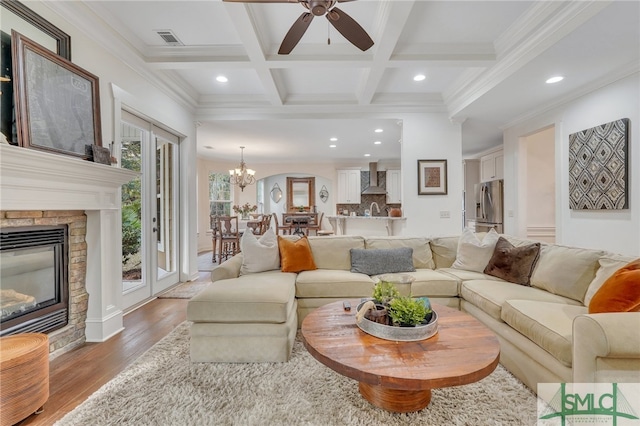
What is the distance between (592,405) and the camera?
144 centimetres

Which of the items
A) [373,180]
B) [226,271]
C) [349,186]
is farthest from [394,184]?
[226,271]

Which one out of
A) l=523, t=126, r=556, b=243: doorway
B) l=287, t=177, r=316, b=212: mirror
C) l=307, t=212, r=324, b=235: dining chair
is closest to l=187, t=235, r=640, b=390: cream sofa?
l=523, t=126, r=556, b=243: doorway

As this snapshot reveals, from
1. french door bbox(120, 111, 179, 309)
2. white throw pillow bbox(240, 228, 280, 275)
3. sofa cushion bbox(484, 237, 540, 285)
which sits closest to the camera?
sofa cushion bbox(484, 237, 540, 285)

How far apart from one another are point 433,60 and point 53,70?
3486 millimetres

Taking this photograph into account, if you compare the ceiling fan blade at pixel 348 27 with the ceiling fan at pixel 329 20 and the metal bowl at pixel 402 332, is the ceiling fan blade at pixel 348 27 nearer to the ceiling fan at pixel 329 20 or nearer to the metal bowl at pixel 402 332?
the ceiling fan at pixel 329 20

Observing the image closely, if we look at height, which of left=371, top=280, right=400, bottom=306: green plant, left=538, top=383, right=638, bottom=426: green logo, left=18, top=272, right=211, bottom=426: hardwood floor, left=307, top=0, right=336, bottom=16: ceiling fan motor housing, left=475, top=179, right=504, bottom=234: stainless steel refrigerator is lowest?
left=18, top=272, right=211, bottom=426: hardwood floor

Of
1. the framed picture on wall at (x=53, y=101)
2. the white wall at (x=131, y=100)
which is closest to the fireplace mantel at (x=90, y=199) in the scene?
the framed picture on wall at (x=53, y=101)

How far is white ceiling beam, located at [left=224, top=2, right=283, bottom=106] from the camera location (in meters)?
2.30

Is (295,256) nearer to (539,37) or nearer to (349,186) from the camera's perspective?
(539,37)

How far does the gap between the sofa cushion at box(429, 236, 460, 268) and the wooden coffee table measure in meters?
1.50

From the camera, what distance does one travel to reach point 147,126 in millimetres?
3629

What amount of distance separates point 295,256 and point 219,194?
21.2 feet

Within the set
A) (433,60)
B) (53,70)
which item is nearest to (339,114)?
(433,60)

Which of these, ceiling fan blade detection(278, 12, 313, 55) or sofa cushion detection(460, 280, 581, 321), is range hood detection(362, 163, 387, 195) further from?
ceiling fan blade detection(278, 12, 313, 55)
